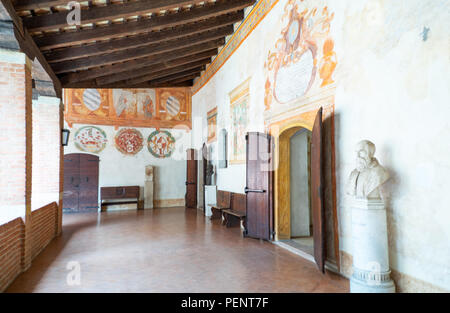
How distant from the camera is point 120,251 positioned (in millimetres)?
5266

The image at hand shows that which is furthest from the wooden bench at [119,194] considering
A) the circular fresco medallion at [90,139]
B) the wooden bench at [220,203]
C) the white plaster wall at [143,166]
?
the wooden bench at [220,203]

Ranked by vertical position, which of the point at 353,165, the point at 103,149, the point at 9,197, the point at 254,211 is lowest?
the point at 254,211

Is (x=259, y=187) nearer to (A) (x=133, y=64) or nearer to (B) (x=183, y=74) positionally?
(A) (x=133, y=64)

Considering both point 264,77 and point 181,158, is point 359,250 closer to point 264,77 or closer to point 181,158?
point 264,77

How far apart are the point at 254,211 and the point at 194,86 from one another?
7.45 meters

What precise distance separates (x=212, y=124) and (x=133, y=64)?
315 centimetres

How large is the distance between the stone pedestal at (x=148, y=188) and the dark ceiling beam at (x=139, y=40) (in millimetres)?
5738

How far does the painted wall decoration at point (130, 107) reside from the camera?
35.3ft

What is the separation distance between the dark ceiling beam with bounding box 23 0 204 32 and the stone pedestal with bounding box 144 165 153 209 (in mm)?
6967

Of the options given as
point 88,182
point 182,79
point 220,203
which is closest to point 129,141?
point 88,182

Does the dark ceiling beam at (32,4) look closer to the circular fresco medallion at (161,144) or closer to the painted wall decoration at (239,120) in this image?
the painted wall decoration at (239,120)

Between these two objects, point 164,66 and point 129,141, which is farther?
point 129,141

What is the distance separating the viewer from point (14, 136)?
14.1 ft
